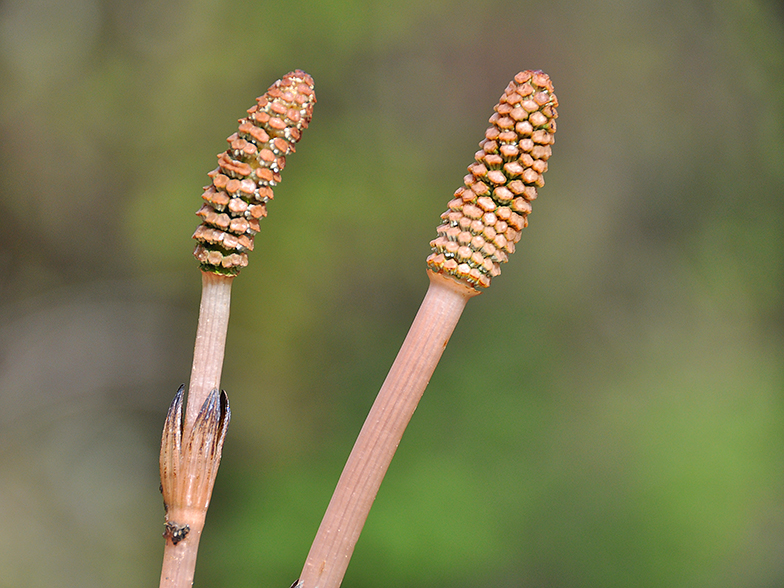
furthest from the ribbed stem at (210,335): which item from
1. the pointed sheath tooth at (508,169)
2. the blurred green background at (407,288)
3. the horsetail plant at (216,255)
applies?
the blurred green background at (407,288)

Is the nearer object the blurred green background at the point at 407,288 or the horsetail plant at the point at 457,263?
the horsetail plant at the point at 457,263

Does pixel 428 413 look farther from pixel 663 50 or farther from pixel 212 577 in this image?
pixel 663 50

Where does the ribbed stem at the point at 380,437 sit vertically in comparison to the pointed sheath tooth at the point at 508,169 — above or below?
below

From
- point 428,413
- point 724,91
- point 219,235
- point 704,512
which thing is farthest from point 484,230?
point 724,91

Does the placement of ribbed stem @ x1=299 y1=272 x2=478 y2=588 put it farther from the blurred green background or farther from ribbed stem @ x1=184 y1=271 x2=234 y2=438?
the blurred green background

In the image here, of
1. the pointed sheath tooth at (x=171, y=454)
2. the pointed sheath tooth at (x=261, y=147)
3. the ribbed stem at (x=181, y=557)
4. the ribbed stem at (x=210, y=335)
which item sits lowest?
the ribbed stem at (x=181, y=557)

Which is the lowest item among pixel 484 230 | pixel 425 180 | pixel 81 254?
pixel 484 230

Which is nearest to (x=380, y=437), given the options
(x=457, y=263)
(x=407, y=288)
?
(x=457, y=263)

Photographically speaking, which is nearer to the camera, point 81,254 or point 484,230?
point 484,230

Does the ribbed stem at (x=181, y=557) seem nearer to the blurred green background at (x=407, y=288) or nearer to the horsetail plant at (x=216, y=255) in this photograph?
the horsetail plant at (x=216, y=255)
